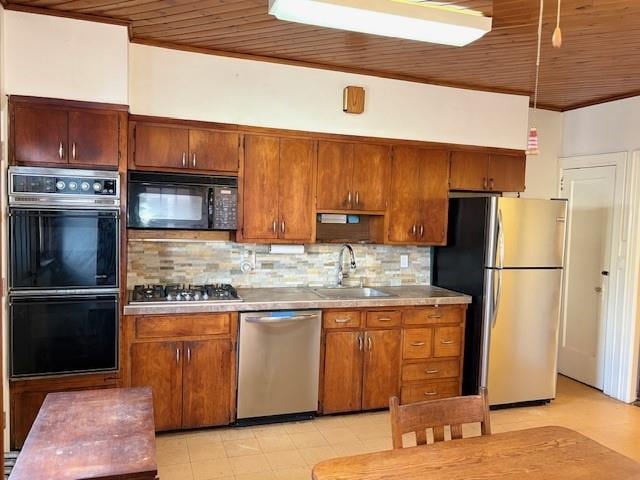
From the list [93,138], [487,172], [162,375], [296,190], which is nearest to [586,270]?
[487,172]

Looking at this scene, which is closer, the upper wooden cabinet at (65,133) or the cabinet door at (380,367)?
the upper wooden cabinet at (65,133)

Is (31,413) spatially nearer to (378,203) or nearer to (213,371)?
(213,371)

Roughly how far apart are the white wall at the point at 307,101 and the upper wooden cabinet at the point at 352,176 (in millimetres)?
158

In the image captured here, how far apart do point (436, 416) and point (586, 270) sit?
371 centimetres

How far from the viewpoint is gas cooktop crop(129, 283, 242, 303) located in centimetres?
335

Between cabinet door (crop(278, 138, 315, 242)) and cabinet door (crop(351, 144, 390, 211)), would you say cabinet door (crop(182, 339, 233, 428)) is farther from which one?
cabinet door (crop(351, 144, 390, 211))

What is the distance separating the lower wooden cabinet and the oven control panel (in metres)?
0.83

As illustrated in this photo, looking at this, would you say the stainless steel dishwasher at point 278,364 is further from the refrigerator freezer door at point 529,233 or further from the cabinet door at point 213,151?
the refrigerator freezer door at point 529,233

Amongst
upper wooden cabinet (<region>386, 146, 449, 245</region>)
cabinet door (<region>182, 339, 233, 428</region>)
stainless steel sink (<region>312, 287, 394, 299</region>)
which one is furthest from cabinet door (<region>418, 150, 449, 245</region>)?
cabinet door (<region>182, 339, 233, 428</region>)

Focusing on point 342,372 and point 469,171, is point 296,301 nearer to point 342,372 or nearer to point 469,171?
point 342,372

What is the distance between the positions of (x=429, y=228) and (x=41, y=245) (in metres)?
2.91

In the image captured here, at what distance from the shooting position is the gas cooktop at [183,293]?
11.0ft

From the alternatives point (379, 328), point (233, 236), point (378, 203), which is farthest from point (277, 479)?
point (378, 203)

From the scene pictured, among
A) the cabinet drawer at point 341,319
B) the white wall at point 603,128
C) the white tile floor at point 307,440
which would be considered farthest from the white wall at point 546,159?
the cabinet drawer at point 341,319
